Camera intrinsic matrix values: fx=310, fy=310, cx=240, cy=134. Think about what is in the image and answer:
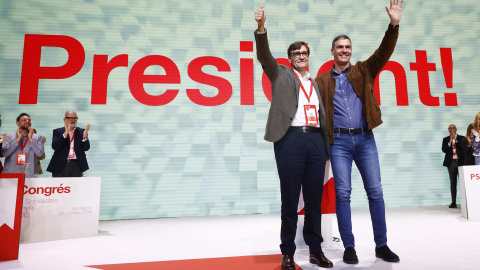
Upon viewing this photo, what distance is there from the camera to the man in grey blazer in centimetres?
189

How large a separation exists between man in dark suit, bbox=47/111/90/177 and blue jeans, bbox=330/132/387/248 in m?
3.02

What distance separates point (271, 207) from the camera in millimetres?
4613

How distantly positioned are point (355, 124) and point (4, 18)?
5.07 m

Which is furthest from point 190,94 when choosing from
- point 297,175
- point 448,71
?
point 448,71

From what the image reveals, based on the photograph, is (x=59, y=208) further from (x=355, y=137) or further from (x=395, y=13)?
(x=395, y=13)

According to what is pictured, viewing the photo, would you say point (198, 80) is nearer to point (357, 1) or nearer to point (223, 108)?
point (223, 108)

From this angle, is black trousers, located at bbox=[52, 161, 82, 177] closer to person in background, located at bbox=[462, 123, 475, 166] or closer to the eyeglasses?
the eyeglasses

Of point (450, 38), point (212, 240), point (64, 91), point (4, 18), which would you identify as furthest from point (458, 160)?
point (4, 18)

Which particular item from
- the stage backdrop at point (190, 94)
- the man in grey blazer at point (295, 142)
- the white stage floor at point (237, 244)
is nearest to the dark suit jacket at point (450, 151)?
the stage backdrop at point (190, 94)

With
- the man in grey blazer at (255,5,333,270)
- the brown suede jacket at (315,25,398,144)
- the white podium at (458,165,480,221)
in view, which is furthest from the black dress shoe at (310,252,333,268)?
the white podium at (458,165,480,221)

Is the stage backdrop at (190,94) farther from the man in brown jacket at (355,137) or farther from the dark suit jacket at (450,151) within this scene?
the man in brown jacket at (355,137)

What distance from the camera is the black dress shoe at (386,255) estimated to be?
79.8 inches

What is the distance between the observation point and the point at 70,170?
3.65 metres

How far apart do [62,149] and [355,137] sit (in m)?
3.29
